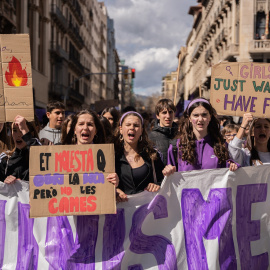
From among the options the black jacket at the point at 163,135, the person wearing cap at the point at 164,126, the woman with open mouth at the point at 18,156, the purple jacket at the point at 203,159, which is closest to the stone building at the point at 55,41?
the person wearing cap at the point at 164,126

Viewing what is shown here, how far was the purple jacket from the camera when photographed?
4148 mm

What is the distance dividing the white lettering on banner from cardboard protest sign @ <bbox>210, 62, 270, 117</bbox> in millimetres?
653

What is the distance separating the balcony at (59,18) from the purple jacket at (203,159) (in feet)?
97.3

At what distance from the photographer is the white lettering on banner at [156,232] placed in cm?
395

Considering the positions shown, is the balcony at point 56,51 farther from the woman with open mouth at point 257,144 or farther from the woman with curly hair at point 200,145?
the woman with curly hair at point 200,145

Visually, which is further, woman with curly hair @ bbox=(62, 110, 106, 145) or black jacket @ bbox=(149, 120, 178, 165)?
black jacket @ bbox=(149, 120, 178, 165)

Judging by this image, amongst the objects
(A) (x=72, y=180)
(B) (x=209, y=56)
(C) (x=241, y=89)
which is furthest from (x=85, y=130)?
(B) (x=209, y=56)

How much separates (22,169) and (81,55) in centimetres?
4597

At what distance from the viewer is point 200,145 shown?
13.7ft

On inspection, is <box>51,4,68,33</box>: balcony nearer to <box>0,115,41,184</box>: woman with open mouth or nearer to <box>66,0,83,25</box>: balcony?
<box>66,0,83,25</box>: balcony

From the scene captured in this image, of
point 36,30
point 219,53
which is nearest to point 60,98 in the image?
point 36,30

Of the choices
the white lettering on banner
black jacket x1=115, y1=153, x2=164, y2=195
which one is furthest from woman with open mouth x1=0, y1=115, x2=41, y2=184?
black jacket x1=115, y1=153, x2=164, y2=195

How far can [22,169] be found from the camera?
4164mm

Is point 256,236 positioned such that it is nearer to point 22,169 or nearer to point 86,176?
point 86,176
